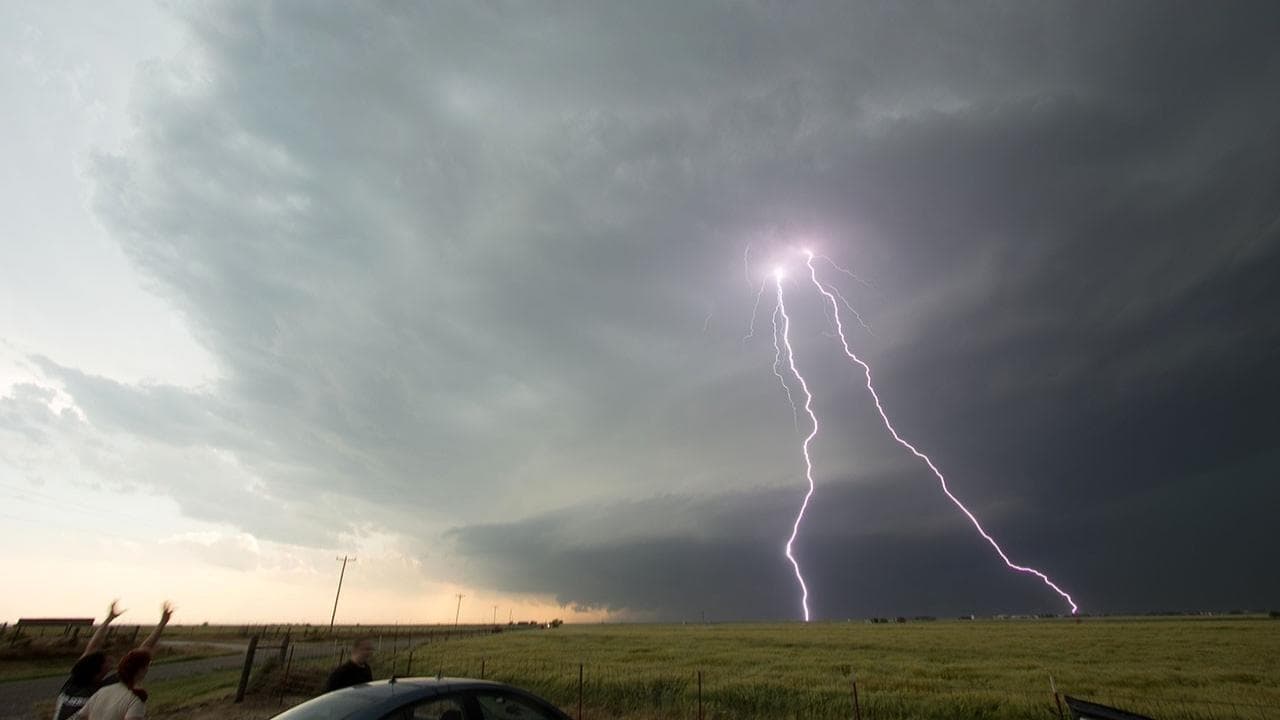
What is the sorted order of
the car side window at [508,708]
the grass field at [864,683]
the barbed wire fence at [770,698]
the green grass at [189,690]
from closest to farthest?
1. the car side window at [508,708]
2. the barbed wire fence at [770,698]
3. the grass field at [864,683]
4. the green grass at [189,690]

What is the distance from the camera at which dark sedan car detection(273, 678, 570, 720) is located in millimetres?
5008

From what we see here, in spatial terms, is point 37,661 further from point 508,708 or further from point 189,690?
point 508,708

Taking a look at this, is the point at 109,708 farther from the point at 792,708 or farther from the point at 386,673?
the point at 386,673

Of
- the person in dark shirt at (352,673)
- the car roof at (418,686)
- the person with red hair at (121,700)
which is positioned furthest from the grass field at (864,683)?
the car roof at (418,686)

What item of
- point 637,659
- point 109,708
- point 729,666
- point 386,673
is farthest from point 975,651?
point 109,708

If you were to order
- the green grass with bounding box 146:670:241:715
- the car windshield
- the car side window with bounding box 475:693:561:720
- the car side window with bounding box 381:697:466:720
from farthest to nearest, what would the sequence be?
the green grass with bounding box 146:670:241:715 < the car side window with bounding box 475:693:561:720 < the car side window with bounding box 381:697:466:720 < the car windshield

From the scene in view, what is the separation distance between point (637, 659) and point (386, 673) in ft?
48.0

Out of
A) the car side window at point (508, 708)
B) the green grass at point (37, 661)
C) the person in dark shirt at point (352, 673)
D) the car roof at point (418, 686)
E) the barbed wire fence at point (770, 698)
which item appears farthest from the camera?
the green grass at point (37, 661)

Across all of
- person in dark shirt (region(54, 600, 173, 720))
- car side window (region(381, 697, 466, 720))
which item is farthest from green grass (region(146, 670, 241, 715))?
car side window (region(381, 697, 466, 720))

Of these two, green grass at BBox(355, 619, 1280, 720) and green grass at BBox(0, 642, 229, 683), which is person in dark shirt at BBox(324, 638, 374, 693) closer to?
green grass at BBox(355, 619, 1280, 720)

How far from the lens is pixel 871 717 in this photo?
17734 mm

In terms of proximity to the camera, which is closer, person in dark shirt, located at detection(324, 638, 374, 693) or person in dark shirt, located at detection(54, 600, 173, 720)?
person in dark shirt, located at detection(54, 600, 173, 720)

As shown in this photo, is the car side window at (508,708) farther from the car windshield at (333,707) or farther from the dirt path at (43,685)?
the dirt path at (43,685)

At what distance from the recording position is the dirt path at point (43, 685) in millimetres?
17625
